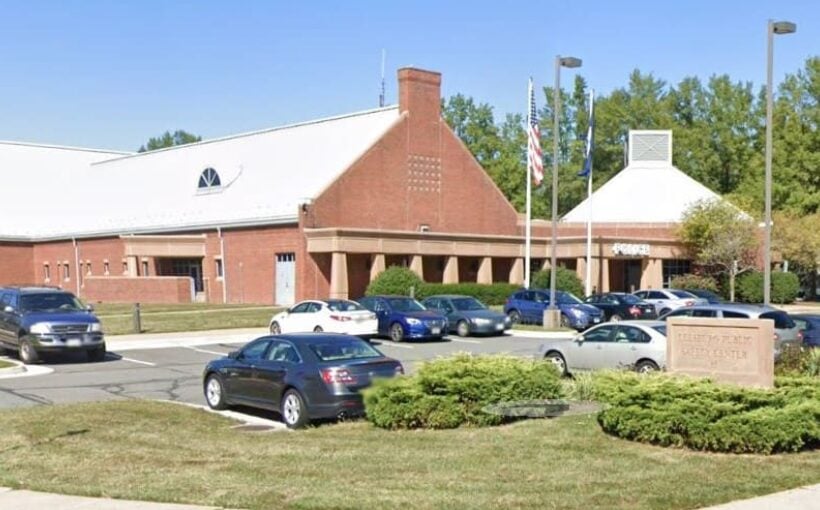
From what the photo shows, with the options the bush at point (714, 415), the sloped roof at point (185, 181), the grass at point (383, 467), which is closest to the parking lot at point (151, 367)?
the grass at point (383, 467)

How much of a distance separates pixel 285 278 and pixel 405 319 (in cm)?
1822

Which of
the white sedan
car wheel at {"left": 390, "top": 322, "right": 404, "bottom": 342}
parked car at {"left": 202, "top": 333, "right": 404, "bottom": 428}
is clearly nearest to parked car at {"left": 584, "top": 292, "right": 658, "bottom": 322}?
car wheel at {"left": 390, "top": 322, "right": 404, "bottom": 342}

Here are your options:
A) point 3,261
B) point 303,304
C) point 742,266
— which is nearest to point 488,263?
point 742,266

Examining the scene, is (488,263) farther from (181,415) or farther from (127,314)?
(181,415)

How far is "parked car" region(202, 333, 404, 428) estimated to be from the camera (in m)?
14.1

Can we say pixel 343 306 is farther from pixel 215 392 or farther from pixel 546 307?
pixel 215 392

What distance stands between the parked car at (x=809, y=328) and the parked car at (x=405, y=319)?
435 inches

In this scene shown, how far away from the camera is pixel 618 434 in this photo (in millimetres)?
11531

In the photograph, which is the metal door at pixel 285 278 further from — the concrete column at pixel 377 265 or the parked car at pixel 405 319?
the parked car at pixel 405 319

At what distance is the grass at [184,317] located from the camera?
34.7 m

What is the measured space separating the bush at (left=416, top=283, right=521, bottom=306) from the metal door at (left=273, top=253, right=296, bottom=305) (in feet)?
21.4

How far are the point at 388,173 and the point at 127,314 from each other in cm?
1562

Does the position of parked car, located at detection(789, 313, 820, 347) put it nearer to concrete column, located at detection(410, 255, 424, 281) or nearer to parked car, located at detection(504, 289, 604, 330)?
parked car, located at detection(504, 289, 604, 330)

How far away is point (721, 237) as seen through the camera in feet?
180
